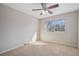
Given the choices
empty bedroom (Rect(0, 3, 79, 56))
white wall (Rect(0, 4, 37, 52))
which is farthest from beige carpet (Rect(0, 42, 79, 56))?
white wall (Rect(0, 4, 37, 52))

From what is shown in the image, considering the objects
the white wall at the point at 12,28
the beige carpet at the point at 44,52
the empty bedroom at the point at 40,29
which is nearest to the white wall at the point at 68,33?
the empty bedroom at the point at 40,29

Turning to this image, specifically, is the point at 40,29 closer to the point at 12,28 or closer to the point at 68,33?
the point at 68,33

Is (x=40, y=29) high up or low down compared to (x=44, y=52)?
up

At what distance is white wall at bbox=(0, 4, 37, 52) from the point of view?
295cm

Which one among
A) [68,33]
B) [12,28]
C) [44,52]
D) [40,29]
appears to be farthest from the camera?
[40,29]

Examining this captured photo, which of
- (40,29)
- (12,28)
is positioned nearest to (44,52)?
(12,28)

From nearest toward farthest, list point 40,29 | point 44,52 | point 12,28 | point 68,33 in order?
point 44,52 → point 12,28 → point 68,33 → point 40,29

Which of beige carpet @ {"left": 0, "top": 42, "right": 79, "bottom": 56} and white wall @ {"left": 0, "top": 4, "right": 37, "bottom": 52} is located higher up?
white wall @ {"left": 0, "top": 4, "right": 37, "bottom": 52}

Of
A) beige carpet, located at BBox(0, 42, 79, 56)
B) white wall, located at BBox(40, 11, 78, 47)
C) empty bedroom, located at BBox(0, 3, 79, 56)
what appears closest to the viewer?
beige carpet, located at BBox(0, 42, 79, 56)

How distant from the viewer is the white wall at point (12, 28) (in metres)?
2.95

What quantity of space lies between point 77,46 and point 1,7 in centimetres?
460

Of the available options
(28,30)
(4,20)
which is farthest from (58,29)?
(4,20)

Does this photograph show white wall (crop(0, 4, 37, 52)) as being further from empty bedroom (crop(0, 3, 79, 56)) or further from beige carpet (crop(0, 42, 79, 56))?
beige carpet (crop(0, 42, 79, 56))

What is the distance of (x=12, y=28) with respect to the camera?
134 inches
